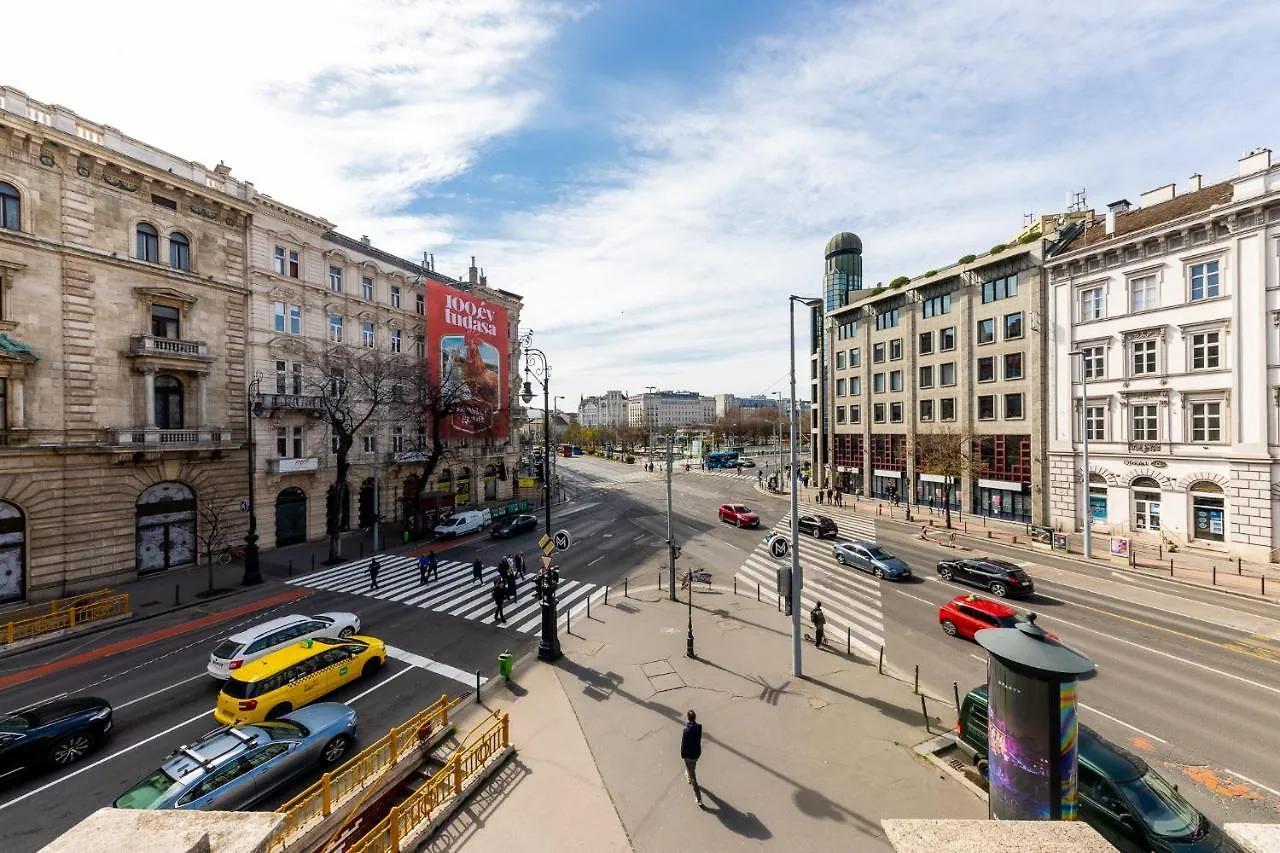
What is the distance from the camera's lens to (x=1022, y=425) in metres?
39.0

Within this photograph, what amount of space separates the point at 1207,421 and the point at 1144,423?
9.30 feet

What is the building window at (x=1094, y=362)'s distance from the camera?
112 ft

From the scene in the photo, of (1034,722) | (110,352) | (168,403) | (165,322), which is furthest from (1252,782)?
(165,322)

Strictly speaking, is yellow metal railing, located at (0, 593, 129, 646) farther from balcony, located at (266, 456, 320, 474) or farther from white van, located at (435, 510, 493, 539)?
white van, located at (435, 510, 493, 539)

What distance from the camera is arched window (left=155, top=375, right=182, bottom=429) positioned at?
2806 cm

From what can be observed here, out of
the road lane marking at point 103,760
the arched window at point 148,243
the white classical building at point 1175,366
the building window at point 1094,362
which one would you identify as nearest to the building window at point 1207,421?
the white classical building at point 1175,366

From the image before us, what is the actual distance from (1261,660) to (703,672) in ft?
56.5

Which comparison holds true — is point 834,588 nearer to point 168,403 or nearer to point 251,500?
point 251,500

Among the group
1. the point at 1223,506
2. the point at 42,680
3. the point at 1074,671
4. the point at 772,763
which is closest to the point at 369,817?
the point at 772,763

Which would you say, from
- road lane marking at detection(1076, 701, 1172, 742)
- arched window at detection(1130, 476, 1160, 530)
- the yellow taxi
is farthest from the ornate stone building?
arched window at detection(1130, 476, 1160, 530)

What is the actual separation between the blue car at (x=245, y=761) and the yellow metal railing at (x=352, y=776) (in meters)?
0.69

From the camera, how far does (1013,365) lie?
40.0 metres

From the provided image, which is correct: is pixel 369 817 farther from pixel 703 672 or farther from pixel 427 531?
pixel 427 531

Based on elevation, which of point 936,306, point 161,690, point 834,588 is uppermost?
point 936,306
